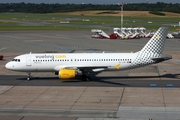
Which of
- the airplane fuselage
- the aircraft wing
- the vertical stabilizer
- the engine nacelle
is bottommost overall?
the engine nacelle

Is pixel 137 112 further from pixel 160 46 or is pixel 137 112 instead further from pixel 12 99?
pixel 160 46

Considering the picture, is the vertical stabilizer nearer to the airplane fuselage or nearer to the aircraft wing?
the airplane fuselage

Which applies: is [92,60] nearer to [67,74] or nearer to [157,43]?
[67,74]

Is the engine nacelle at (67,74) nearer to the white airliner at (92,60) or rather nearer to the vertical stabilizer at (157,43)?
the white airliner at (92,60)

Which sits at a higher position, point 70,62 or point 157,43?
point 157,43

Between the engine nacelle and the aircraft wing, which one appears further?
the aircraft wing

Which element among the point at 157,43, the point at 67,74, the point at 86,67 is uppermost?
the point at 157,43

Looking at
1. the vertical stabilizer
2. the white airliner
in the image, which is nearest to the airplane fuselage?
the white airliner

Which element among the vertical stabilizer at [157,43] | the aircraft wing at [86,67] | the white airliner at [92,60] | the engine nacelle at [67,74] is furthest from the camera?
the vertical stabilizer at [157,43]

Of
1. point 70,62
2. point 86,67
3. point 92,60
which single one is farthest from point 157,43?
point 70,62

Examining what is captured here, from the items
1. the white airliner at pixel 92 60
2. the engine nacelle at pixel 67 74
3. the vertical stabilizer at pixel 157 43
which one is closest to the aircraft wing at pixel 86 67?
the white airliner at pixel 92 60

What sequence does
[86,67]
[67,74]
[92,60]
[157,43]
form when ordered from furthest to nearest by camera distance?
[157,43] → [92,60] → [86,67] → [67,74]

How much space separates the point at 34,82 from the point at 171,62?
25.9 metres

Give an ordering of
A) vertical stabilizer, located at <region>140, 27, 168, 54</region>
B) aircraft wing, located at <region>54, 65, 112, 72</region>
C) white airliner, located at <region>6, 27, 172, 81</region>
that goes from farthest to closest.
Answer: vertical stabilizer, located at <region>140, 27, 168, 54</region> → white airliner, located at <region>6, 27, 172, 81</region> → aircraft wing, located at <region>54, 65, 112, 72</region>
